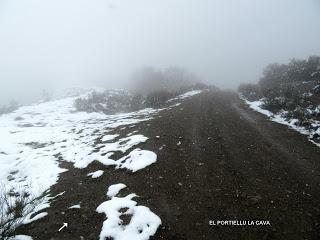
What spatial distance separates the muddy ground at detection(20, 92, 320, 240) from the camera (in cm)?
648

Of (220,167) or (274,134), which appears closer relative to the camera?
(220,167)

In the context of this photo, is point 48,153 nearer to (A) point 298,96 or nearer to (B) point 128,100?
(A) point 298,96

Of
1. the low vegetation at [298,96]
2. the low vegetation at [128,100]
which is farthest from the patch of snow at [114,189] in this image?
the low vegetation at [128,100]

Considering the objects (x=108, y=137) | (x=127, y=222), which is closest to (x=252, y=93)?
(x=108, y=137)

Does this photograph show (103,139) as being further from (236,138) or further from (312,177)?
(312,177)

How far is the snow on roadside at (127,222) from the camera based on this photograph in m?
6.45

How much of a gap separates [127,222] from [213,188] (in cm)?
288

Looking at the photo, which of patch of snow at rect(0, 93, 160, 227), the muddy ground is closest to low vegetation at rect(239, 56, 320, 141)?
the muddy ground

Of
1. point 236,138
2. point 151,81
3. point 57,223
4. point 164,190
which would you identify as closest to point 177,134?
point 236,138

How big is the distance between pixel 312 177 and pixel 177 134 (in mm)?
6636

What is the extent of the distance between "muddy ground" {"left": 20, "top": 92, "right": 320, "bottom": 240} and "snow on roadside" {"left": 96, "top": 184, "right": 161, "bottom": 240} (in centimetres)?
23

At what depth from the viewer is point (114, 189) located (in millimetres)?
8836

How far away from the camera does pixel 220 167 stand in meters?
9.60

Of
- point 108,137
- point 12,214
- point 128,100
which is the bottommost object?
point 12,214
